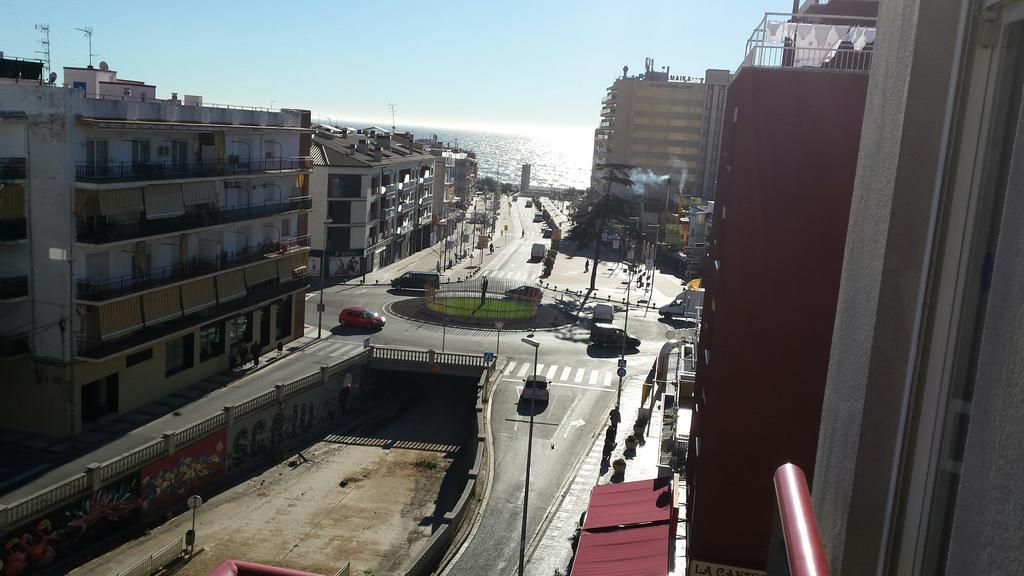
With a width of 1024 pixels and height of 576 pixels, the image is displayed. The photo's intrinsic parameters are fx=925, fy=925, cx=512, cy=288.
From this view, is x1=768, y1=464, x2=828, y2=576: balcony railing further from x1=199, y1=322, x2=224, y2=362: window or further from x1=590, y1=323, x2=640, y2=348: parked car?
x1=590, y1=323, x2=640, y2=348: parked car

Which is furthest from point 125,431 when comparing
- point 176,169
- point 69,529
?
point 176,169

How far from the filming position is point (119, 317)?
34.2 meters

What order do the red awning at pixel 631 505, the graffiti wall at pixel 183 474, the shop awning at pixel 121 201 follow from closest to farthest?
1. the red awning at pixel 631 505
2. the graffiti wall at pixel 183 474
3. the shop awning at pixel 121 201

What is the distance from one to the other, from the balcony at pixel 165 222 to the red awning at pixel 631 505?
64.0ft

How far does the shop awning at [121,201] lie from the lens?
33.0m

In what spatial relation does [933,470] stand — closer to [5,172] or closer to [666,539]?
[666,539]

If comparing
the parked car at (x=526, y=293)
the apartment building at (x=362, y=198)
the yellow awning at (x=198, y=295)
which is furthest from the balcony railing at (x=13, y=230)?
the parked car at (x=526, y=293)

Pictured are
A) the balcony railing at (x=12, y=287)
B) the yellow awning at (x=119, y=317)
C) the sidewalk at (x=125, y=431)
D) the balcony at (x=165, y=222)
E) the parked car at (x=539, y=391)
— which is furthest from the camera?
the parked car at (x=539, y=391)

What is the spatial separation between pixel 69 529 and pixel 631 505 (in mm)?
16563

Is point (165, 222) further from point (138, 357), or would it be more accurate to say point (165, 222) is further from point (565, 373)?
point (565, 373)

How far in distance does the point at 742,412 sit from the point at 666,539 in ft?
15.2

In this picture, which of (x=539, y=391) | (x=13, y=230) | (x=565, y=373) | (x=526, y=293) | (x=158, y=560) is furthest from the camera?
(x=526, y=293)

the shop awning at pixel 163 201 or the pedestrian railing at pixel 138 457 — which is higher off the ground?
the shop awning at pixel 163 201

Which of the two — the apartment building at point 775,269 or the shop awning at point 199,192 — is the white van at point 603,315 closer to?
the shop awning at point 199,192
